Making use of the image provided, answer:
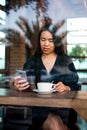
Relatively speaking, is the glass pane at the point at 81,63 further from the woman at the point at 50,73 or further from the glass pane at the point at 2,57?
the glass pane at the point at 2,57

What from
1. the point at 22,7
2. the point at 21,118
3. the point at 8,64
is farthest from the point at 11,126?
the point at 22,7

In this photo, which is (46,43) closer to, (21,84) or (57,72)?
(57,72)

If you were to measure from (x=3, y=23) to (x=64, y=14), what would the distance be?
857 mm

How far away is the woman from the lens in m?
1.27

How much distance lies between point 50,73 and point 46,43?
0.20 meters

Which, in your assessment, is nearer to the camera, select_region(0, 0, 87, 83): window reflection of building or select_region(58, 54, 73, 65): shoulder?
select_region(58, 54, 73, 65): shoulder

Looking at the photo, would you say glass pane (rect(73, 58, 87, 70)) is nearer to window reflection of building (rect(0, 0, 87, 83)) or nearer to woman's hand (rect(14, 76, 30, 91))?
woman's hand (rect(14, 76, 30, 91))

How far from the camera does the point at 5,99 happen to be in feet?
3.39

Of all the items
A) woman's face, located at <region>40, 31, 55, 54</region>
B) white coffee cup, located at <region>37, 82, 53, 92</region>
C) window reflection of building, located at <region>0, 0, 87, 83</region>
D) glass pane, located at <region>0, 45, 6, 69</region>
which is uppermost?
window reflection of building, located at <region>0, 0, 87, 83</region>

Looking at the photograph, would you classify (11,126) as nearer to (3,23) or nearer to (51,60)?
(51,60)

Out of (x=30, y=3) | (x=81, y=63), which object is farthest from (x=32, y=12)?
(x=81, y=63)

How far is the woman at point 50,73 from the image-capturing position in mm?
1270

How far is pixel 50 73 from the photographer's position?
1.46m

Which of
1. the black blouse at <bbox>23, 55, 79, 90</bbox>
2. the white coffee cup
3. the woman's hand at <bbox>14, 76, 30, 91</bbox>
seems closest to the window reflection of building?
the black blouse at <bbox>23, 55, 79, 90</bbox>
